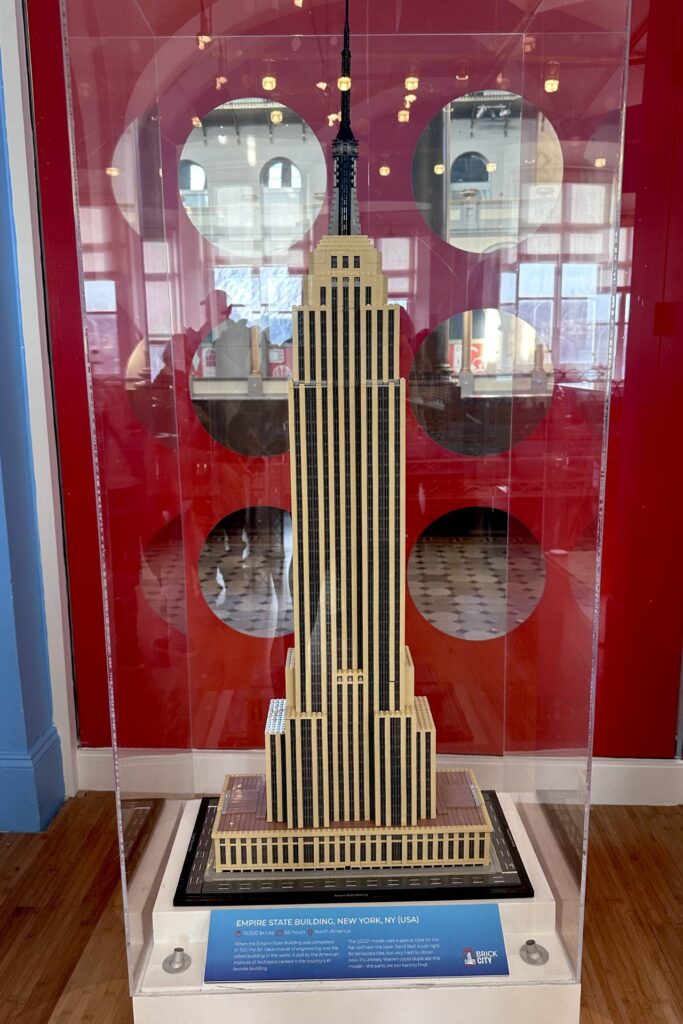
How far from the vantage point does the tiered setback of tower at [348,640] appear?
9.23 ft

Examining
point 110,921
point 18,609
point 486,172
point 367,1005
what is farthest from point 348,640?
point 486,172

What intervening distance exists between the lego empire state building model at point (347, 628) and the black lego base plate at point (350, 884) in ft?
0.11

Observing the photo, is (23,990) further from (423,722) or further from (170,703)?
(423,722)

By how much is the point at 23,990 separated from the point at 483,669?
2.15m

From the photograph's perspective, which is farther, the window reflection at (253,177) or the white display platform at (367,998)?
the window reflection at (253,177)

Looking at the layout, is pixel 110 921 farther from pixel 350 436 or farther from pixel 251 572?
pixel 350 436

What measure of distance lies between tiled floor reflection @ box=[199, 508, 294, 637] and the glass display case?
0.02 metres

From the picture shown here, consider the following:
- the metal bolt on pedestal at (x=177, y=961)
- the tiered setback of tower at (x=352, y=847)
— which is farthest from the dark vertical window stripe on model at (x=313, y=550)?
Result: the metal bolt on pedestal at (x=177, y=961)

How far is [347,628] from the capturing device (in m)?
3.01

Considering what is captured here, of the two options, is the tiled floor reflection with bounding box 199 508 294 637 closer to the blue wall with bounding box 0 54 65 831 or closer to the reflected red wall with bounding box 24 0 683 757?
the reflected red wall with bounding box 24 0 683 757

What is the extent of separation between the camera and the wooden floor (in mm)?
2943

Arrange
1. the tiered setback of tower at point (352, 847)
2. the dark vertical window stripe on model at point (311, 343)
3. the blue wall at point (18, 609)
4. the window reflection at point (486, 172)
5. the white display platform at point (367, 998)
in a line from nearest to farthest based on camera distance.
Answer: the white display platform at point (367, 998) → the dark vertical window stripe on model at point (311, 343) → the tiered setback of tower at point (352, 847) → the window reflection at point (486, 172) → the blue wall at point (18, 609)

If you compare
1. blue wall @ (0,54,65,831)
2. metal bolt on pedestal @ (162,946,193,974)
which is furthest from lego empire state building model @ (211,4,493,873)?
blue wall @ (0,54,65,831)

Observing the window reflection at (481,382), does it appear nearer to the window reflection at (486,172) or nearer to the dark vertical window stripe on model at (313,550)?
the window reflection at (486,172)
